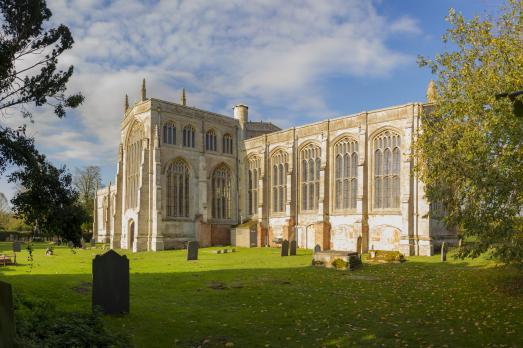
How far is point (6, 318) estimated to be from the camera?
3.77 metres

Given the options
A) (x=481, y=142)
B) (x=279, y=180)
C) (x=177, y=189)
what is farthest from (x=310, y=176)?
(x=481, y=142)

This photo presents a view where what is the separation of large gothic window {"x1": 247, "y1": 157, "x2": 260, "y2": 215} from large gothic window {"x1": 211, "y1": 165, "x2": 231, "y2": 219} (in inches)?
79.6

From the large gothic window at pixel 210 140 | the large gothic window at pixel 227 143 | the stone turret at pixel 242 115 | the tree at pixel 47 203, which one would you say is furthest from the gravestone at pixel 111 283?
the stone turret at pixel 242 115

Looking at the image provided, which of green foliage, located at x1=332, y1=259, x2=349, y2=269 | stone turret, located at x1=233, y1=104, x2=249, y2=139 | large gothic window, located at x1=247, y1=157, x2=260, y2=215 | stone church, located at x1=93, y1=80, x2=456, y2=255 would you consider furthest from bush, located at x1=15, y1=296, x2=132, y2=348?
stone turret, located at x1=233, y1=104, x2=249, y2=139

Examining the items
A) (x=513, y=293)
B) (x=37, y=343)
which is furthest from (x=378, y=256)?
(x=37, y=343)

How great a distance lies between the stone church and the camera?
30109 mm

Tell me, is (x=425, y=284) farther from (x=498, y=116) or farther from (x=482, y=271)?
(x=498, y=116)

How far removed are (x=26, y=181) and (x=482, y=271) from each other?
55.3ft

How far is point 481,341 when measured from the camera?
7816mm

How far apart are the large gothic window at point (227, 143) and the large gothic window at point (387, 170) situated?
15.5m

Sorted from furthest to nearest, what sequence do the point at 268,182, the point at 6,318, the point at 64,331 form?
1. the point at 268,182
2. the point at 64,331
3. the point at 6,318

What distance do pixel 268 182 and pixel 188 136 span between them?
829cm

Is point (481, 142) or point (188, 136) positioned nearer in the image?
point (481, 142)

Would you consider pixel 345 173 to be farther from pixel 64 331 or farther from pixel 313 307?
pixel 64 331
